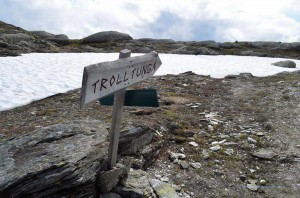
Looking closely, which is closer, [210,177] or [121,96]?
[121,96]

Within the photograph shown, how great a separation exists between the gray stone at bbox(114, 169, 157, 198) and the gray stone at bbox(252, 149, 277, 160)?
4.22 metres

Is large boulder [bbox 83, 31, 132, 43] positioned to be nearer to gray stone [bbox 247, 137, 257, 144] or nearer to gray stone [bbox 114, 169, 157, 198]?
gray stone [bbox 247, 137, 257, 144]

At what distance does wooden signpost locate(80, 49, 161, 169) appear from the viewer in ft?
15.7

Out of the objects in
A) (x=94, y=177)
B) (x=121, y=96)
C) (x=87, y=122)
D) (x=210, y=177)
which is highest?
(x=121, y=96)

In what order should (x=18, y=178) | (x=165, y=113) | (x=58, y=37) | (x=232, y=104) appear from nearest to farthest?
(x=18, y=178) < (x=165, y=113) < (x=232, y=104) < (x=58, y=37)

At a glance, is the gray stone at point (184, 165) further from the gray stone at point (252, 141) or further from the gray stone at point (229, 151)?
the gray stone at point (252, 141)

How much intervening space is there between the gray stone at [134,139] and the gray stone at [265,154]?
339cm

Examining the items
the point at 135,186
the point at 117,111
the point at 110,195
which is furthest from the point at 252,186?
the point at 117,111

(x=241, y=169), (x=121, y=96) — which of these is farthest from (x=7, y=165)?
(x=241, y=169)

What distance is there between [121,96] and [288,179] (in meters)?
5.47

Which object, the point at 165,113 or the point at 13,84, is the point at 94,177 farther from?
the point at 13,84

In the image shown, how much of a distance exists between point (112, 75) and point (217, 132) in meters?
7.05

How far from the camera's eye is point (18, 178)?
5.54m

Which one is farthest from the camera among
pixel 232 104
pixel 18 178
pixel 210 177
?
pixel 232 104
